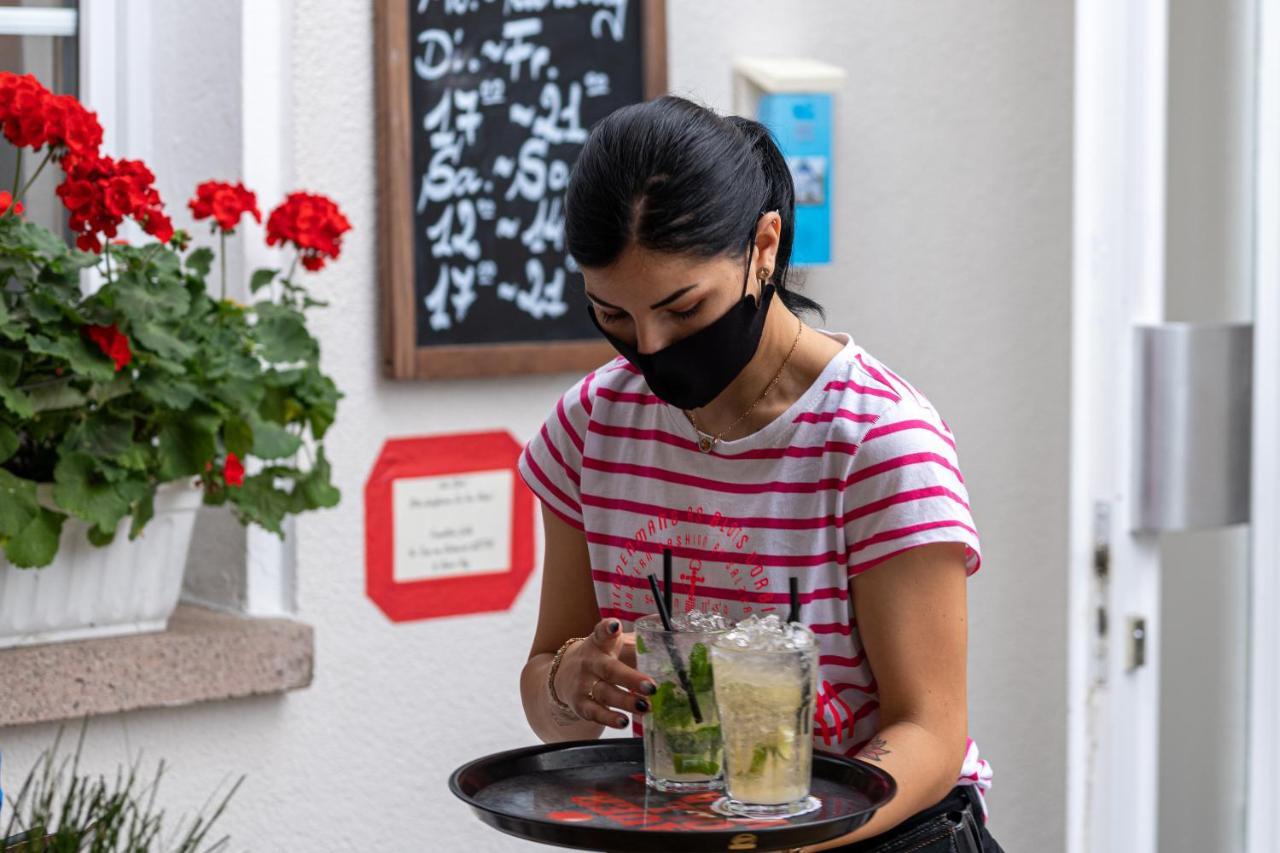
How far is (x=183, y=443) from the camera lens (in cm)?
207

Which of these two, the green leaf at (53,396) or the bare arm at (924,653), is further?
the green leaf at (53,396)

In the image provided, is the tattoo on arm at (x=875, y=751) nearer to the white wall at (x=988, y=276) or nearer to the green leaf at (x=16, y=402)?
the green leaf at (x=16, y=402)

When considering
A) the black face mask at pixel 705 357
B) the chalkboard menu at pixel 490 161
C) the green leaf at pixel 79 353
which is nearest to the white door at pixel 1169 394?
the chalkboard menu at pixel 490 161

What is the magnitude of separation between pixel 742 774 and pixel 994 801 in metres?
1.91

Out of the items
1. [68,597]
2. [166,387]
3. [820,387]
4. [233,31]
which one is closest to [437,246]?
[233,31]

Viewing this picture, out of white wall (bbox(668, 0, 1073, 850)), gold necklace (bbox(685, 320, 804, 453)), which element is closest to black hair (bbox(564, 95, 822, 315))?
gold necklace (bbox(685, 320, 804, 453))

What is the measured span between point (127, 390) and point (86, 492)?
0.13 m

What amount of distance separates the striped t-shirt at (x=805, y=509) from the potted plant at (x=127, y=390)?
69 centimetres

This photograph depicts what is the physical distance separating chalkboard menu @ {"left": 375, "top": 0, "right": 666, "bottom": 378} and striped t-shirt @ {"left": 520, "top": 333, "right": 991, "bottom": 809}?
3.07 ft

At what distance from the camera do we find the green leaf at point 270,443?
2115 mm

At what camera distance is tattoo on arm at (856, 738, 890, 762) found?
4.46 feet

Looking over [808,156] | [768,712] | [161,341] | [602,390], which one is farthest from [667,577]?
[808,156]

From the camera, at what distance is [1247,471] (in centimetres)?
277

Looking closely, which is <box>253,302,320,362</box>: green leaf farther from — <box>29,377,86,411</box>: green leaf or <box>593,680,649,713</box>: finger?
<box>593,680,649,713</box>: finger
